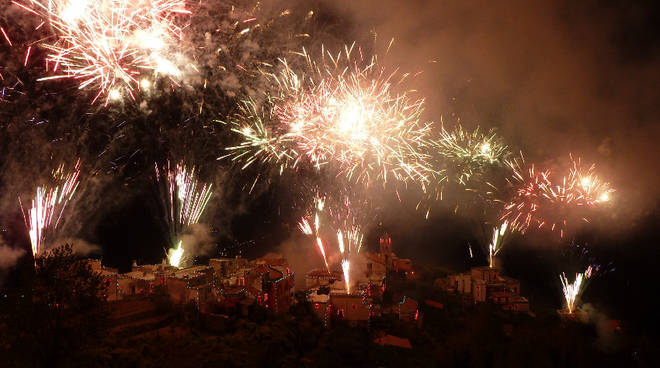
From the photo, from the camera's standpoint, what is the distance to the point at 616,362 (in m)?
18.9

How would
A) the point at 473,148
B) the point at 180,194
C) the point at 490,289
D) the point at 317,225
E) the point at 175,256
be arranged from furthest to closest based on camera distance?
the point at 317,225 < the point at 490,289 < the point at 175,256 < the point at 473,148 < the point at 180,194

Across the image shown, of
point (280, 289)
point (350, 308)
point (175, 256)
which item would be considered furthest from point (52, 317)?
point (175, 256)

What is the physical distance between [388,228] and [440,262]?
234 inches

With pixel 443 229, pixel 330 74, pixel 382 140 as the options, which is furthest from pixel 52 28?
pixel 443 229

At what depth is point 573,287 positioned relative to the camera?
112ft

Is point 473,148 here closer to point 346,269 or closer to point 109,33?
point 346,269

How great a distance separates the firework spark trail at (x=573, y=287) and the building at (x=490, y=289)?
136 inches

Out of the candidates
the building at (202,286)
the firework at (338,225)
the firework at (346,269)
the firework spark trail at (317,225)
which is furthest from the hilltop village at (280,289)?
the firework spark trail at (317,225)

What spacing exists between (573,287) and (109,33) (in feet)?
115

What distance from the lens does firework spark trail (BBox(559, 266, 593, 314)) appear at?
29.7 metres

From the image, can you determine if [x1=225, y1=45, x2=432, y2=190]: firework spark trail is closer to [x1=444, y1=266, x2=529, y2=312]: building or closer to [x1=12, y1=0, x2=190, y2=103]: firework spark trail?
[x1=12, y1=0, x2=190, y2=103]: firework spark trail

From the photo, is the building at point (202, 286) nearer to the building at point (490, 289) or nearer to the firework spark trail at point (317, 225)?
the firework spark trail at point (317, 225)

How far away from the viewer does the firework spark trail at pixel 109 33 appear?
11.7 metres

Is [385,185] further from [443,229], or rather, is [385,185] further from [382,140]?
[382,140]
